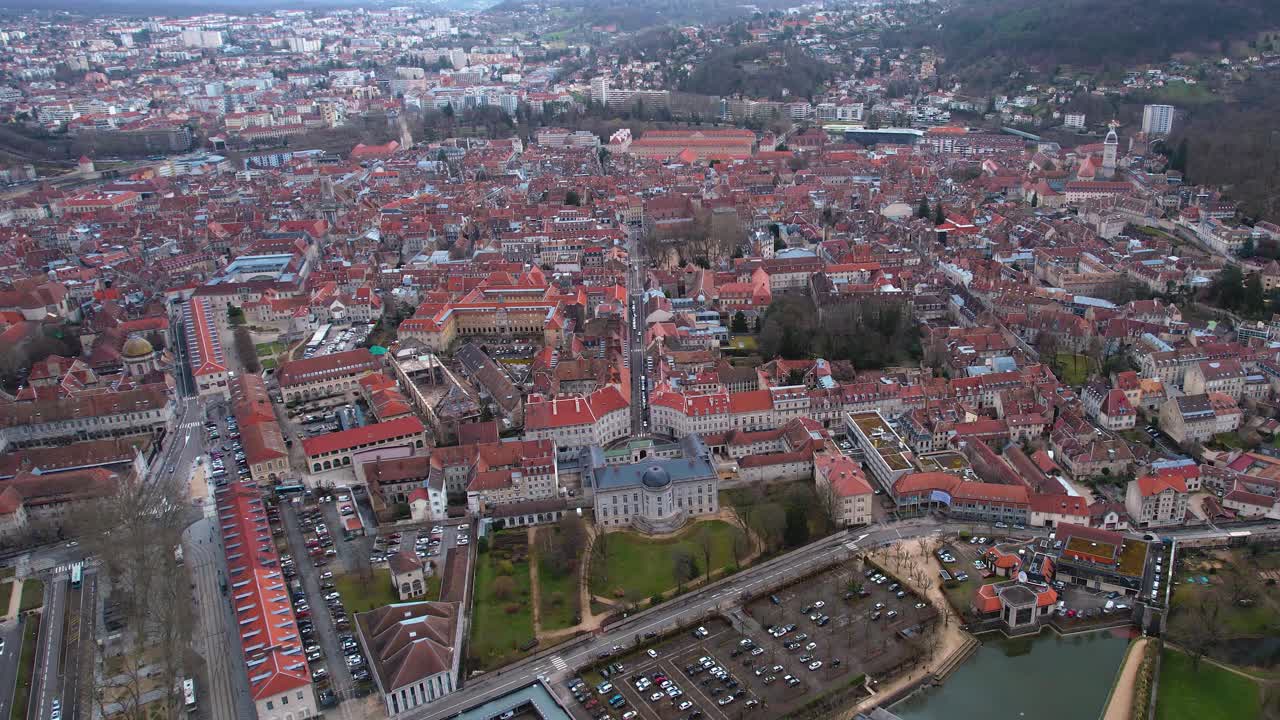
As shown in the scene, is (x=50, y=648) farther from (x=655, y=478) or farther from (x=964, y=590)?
(x=964, y=590)

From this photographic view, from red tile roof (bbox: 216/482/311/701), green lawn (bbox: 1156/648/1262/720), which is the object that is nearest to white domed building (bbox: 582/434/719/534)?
red tile roof (bbox: 216/482/311/701)

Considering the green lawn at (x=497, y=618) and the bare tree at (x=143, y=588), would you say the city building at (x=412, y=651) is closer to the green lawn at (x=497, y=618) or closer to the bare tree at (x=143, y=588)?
the green lawn at (x=497, y=618)

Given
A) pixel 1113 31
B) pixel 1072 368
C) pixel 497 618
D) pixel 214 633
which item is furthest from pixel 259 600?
pixel 1113 31

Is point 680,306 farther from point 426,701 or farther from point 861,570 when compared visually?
point 426,701

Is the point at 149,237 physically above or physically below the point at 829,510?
above

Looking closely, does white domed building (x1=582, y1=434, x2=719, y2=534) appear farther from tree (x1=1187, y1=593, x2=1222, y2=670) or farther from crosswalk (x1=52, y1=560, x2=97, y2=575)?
crosswalk (x1=52, y1=560, x2=97, y2=575)

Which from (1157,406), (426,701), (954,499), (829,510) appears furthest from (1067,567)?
(426,701)

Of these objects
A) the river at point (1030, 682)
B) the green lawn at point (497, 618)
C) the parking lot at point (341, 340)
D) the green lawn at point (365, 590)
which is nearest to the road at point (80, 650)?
the green lawn at point (365, 590)
